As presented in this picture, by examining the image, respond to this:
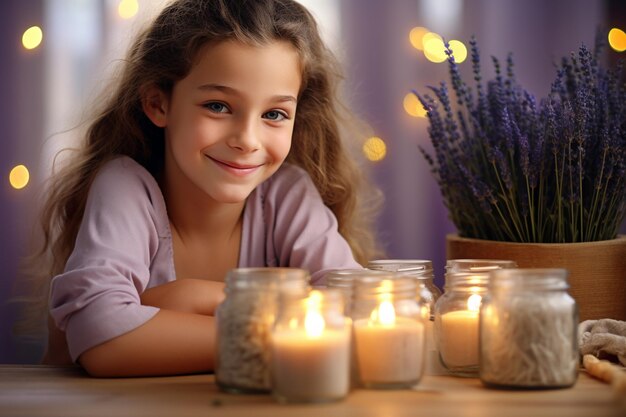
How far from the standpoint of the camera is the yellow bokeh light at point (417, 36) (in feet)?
6.64

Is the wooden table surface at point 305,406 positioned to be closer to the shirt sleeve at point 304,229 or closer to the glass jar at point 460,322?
the glass jar at point 460,322

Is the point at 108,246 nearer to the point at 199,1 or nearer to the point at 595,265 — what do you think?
the point at 199,1

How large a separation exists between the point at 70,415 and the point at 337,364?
9.9 inches

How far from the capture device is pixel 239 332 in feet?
2.81

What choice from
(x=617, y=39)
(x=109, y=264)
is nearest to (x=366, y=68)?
(x=617, y=39)

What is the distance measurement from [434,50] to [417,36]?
0.17 ft

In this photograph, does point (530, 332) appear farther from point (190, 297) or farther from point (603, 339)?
point (190, 297)

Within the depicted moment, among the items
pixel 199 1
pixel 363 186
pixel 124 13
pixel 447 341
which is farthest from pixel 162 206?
pixel 124 13

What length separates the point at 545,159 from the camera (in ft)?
4.37

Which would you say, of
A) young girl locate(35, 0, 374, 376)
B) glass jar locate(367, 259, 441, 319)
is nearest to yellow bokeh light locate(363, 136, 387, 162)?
→ young girl locate(35, 0, 374, 376)

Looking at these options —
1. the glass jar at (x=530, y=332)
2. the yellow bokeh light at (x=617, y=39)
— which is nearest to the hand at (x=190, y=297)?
the glass jar at (x=530, y=332)

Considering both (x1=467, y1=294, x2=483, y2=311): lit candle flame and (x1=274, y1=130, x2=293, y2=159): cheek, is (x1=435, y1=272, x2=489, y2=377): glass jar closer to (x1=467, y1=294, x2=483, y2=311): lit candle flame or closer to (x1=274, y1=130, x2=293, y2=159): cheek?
(x1=467, y1=294, x2=483, y2=311): lit candle flame

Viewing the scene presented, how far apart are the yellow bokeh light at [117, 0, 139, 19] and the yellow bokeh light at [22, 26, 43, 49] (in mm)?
186

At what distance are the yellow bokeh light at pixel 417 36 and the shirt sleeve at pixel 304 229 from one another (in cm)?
63
